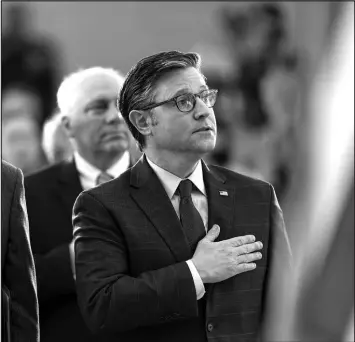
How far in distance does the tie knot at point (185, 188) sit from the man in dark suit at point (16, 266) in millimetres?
515

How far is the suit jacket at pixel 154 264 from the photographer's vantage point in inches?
102

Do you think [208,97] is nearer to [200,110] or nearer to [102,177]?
[200,110]

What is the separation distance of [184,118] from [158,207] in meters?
0.30

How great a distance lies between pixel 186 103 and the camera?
2742 mm

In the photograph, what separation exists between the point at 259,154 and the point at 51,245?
647 centimetres

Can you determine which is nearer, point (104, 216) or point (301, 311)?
point (301, 311)

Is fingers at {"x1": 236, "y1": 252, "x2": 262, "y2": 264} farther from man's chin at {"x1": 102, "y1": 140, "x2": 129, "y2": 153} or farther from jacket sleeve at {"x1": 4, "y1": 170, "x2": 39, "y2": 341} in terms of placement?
man's chin at {"x1": 102, "y1": 140, "x2": 129, "y2": 153}

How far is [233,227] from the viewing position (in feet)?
9.16

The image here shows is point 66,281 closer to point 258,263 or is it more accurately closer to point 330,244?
point 258,263

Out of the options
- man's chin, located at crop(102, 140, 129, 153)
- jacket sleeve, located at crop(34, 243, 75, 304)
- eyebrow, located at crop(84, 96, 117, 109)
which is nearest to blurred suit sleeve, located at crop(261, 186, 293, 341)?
jacket sleeve, located at crop(34, 243, 75, 304)

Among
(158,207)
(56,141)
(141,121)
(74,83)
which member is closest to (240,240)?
(158,207)

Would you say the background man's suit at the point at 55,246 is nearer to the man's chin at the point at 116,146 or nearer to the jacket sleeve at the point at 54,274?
the jacket sleeve at the point at 54,274

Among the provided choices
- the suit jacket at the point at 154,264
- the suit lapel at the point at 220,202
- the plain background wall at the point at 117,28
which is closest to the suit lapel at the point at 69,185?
the suit jacket at the point at 154,264

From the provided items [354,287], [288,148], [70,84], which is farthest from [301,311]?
[288,148]
